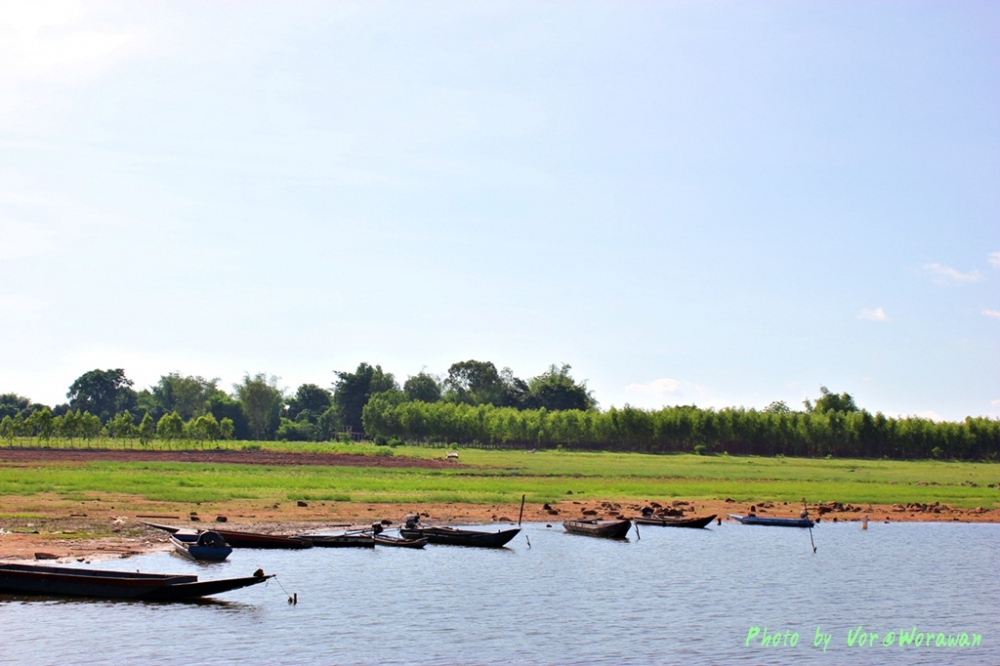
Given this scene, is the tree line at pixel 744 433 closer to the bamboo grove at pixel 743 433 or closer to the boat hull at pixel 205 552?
the bamboo grove at pixel 743 433

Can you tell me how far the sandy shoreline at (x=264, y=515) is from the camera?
35.0 metres

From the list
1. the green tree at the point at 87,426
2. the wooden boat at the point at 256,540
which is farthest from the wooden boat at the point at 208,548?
the green tree at the point at 87,426

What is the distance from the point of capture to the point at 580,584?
111 feet

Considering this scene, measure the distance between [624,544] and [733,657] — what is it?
67.8 ft

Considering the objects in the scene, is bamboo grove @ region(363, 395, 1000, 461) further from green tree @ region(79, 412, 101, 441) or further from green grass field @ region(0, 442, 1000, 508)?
green tree @ region(79, 412, 101, 441)

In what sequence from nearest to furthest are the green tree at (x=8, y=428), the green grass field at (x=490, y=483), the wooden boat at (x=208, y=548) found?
the wooden boat at (x=208, y=548) → the green grass field at (x=490, y=483) → the green tree at (x=8, y=428)

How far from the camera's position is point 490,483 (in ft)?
226

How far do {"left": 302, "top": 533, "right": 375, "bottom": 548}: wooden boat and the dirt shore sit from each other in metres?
3.46

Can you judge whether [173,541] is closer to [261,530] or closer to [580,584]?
[261,530]

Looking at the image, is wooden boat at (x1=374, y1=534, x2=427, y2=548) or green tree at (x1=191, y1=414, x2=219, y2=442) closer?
wooden boat at (x1=374, y1=534, x2=427, y2=548)

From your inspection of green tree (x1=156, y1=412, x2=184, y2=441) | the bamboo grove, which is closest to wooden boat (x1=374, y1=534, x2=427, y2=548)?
green tree (x1=156, y1=412, x2=184, y2=441)

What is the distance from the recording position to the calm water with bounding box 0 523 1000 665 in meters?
23.5

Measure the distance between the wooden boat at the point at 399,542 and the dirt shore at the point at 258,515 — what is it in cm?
454

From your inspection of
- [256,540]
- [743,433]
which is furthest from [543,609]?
[743,433]
